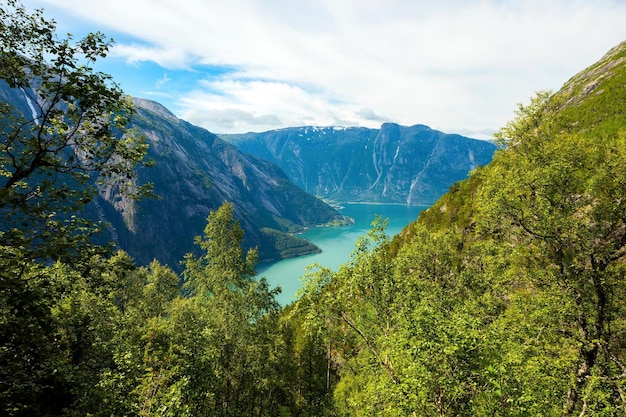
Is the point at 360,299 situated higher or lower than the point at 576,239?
lower

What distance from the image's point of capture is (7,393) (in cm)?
975

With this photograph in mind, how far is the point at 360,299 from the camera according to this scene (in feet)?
69.4

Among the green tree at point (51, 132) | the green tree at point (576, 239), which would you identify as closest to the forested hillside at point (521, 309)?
the green tree at point (576, 239)

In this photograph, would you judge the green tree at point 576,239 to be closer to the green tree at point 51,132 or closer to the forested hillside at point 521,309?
the forested hillside at point 521,309

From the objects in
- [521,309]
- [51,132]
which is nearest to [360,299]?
[521,309]

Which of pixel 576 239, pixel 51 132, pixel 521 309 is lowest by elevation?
pixel 521 309

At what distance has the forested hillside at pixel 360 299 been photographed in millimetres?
11305

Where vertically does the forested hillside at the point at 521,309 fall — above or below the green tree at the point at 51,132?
below

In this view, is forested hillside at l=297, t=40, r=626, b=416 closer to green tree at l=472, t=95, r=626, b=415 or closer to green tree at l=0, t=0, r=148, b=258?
green tree at l=472, t=95, r=626, b=415

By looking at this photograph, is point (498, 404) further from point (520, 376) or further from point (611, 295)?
point (611, 295)

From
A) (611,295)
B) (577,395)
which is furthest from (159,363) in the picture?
(611,295)

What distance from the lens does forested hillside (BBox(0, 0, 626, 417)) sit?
1130 cm

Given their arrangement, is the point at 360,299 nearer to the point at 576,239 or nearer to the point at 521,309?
the point at 521,309

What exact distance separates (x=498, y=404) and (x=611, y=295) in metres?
12.4
